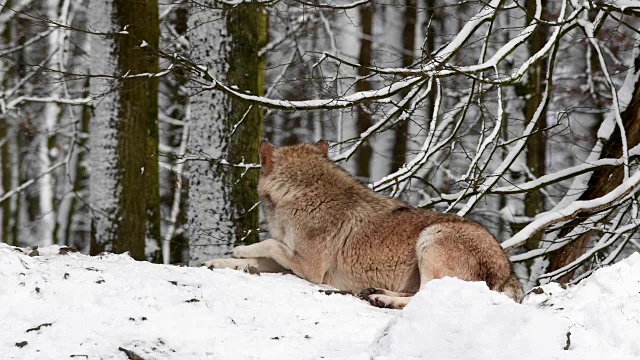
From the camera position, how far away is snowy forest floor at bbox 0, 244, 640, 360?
420cm

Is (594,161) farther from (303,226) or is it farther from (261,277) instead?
(261,277)

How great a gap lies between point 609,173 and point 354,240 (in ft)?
12.1

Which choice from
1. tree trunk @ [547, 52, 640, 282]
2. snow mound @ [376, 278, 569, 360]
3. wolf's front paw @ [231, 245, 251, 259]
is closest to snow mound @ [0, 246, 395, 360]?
snow mound @ [376, 278, 569, 360]

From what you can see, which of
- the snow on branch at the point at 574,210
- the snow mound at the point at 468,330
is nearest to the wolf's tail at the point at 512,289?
the snow on branch at the point at 574,210

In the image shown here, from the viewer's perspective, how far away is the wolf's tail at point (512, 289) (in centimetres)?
609

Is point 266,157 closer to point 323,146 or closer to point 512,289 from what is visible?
point 323,146

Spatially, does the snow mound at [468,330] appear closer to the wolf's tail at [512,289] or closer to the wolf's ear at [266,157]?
the wolf's tail at [512,289]

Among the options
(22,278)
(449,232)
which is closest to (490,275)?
(449,232)

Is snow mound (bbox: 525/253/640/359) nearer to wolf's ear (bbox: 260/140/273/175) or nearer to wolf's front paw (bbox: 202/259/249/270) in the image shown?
wolf's front paw (bbox: 202/259/249/270)

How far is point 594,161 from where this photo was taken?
847 centimetres

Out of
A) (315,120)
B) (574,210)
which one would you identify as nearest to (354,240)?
(574,210)

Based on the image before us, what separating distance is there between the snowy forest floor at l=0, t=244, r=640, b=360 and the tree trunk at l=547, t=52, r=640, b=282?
11.2ft

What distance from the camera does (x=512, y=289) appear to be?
6.12 m

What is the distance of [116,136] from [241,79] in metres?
2.18
